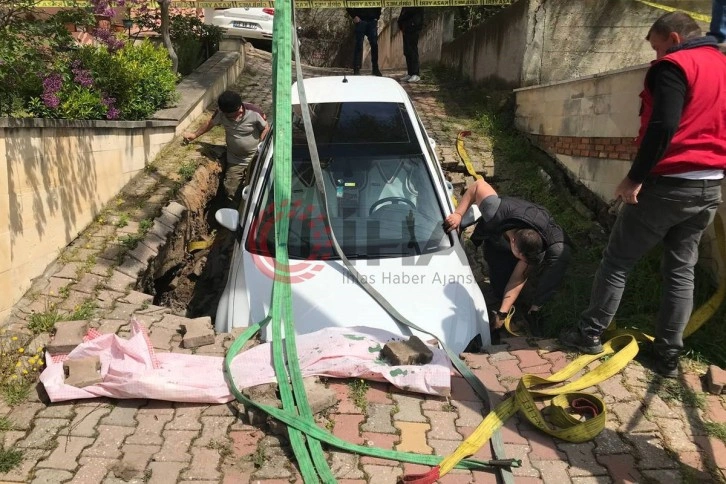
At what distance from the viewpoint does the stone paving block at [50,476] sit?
2711 millimetres

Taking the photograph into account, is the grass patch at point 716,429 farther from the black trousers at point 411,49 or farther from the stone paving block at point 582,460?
the black trousers at point 411,49

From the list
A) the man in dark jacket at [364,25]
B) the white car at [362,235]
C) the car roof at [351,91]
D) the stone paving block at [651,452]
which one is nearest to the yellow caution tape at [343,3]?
the man in dark jacket at [364,25]

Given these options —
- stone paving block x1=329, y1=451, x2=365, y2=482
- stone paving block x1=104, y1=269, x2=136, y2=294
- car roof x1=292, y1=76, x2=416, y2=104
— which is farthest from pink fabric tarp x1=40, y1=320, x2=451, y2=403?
car roof x1=292, y1=76, x2=416, y2=104

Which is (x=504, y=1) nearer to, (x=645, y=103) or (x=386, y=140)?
(x=386, y=140)

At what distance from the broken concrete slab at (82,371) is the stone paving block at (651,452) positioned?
9.43 ft

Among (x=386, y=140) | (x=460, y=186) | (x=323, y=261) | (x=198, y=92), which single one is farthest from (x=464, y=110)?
(x=323, y=261)

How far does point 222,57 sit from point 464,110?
173 inches

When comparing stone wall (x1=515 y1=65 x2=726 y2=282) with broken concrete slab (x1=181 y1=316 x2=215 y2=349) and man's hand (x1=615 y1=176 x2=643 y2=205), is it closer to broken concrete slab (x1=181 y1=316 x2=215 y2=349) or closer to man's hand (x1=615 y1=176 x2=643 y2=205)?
man's hand (x1=615 y1=176 x2=643 y2=205)

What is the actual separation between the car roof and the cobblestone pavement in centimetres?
239

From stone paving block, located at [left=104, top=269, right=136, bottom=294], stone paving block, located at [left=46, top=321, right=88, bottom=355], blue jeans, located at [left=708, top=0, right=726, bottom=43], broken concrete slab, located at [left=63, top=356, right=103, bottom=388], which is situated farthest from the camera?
stone paving block, located at [left=104, top=269, right=136, bottom=294]

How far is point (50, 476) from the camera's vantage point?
2.74 meters

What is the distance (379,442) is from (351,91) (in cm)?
324

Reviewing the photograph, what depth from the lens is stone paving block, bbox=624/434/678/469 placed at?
2.90m

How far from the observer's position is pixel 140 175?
251 inches
